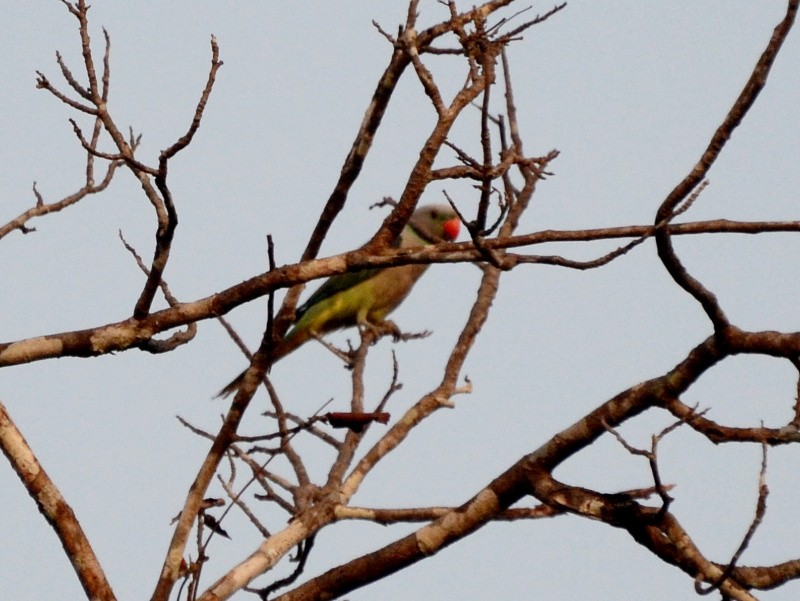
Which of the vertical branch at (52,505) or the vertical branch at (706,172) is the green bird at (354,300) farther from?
the vertical branch at (706,172)

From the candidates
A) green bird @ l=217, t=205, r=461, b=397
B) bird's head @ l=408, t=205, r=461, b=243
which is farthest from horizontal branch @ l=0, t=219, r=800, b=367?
Answer: bird's head @ l=408, t=205, r=461, b=243

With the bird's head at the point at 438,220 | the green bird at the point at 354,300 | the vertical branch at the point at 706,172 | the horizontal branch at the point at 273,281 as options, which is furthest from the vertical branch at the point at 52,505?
the bird's head at the point at 438,220

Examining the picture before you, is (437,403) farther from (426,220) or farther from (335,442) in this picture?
(426,220)

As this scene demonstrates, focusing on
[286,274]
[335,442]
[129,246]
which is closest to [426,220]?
[335,442]

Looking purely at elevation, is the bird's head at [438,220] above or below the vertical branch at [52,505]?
above

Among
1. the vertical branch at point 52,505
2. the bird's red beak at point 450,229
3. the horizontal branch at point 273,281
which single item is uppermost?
the bird's red beak at point 450,229

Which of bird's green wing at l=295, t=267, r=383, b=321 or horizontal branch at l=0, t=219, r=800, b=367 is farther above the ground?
bird's green wing at l=295, t=267, r=383, b=321

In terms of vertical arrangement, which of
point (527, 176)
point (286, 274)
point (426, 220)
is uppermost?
point (426, 220)

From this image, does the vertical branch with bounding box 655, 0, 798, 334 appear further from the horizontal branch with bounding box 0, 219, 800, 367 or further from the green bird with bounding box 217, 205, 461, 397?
the green bird with bounding box 217, 205, 461, 397

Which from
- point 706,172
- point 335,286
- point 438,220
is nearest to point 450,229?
point 438,220

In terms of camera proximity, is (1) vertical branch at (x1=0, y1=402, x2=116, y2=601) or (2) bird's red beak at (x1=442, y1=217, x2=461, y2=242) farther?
(2) bird's red beak at (x1=442, y1=217, x2=461, y2=242)

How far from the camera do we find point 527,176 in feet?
16.9

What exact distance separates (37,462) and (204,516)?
500mm

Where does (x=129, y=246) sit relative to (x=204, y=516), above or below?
above
